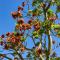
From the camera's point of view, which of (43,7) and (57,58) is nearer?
(43,7)

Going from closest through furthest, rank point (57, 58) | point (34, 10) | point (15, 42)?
point (15, 42) < point (34, 10) < point (57, 58)

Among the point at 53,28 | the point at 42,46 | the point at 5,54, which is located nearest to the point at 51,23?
the point at 53,28

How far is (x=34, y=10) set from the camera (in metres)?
20.5

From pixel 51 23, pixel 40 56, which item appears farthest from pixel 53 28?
pixel 40 56

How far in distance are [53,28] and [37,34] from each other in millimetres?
991

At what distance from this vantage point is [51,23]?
19.2 meters

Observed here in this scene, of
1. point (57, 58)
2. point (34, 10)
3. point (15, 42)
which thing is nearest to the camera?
point (15, 42)

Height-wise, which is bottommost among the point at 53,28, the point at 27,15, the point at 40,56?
the point at 40,56

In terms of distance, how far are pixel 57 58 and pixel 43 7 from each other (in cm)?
373

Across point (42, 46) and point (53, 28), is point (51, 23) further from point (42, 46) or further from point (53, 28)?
point (42, 46)

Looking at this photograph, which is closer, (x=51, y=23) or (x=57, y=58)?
(x=51, y=23)

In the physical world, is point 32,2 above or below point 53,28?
above

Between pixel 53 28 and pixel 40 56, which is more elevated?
pixel 53 28

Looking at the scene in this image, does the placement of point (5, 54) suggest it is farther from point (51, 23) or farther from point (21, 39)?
point (51, 23)
